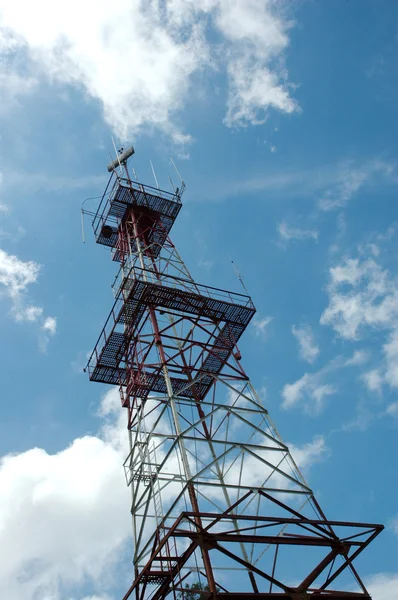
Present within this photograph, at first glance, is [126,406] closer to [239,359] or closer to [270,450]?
[239,359]

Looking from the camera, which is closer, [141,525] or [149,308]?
[141,525]

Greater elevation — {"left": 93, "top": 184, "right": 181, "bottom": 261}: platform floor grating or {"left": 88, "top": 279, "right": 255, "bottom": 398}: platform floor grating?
{"left": 93, "top": 184, "right": 181, "bottom": 261}: platform floor grating

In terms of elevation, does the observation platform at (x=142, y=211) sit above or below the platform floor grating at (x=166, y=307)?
above

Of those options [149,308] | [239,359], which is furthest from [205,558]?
[149,308]

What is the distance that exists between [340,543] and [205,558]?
12.4 ft

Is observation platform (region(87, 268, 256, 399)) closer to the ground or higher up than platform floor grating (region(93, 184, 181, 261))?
closer to the ground

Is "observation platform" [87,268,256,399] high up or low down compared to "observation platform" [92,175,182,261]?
down

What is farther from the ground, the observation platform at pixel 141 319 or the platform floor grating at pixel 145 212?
the platform floor grating at pixel 145 212

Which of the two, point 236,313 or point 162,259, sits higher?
point 162,259

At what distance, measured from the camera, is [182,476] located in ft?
52.8

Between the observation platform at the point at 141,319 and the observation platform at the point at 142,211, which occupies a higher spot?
the observation platform at the point at 142,211

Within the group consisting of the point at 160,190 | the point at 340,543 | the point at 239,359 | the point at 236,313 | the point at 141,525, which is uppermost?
the point at 160,190

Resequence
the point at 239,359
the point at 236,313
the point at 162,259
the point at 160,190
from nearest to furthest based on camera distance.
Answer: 1. the point at 239,359
2. the point at 236,313
3. the point at 162,259
4. the point at 160,190

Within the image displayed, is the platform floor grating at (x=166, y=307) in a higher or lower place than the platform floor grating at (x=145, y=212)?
lower
